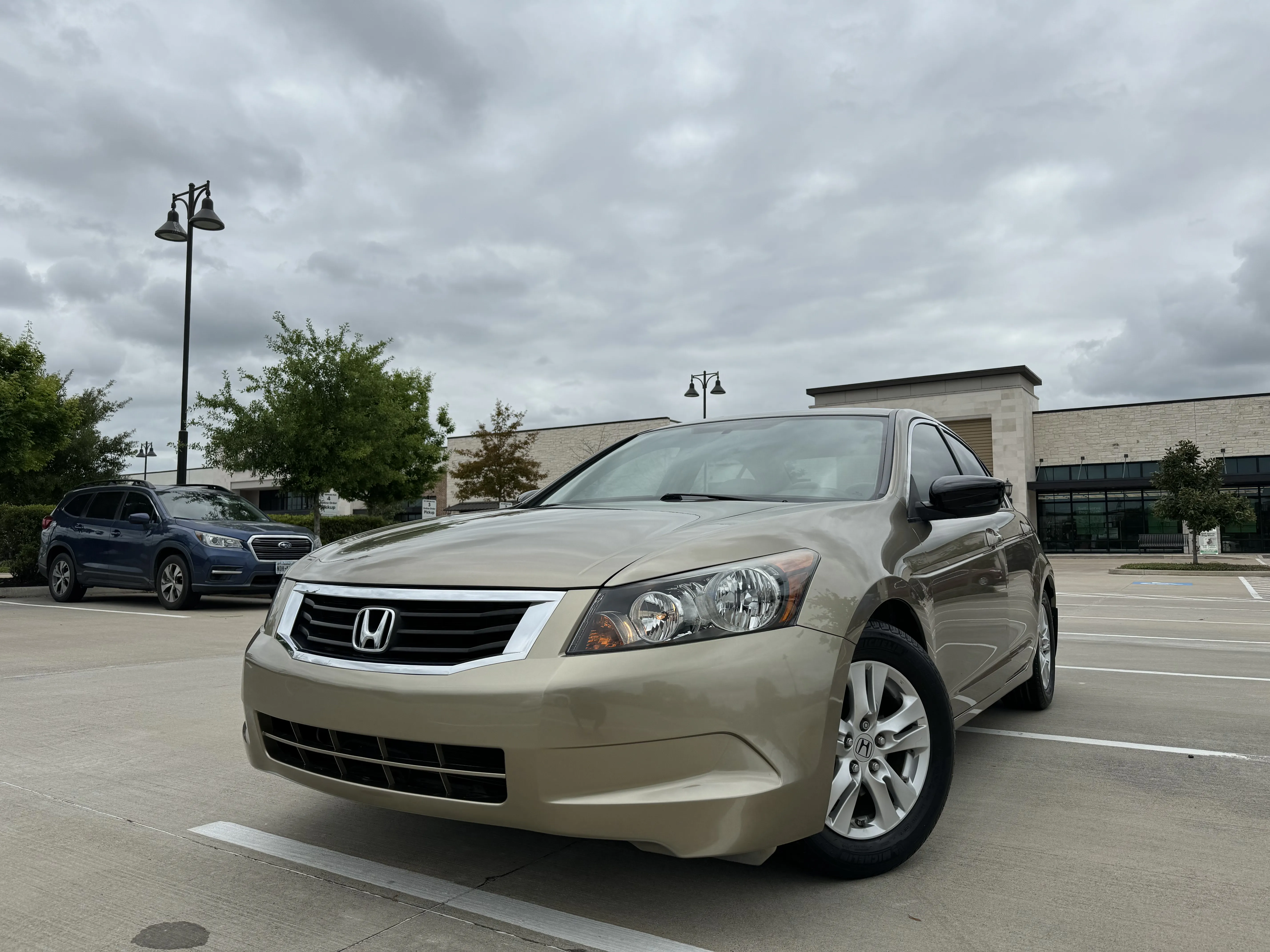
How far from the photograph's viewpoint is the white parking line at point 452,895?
2514mm

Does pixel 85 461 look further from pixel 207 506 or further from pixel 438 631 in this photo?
pixel 438 631

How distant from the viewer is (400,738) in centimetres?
252

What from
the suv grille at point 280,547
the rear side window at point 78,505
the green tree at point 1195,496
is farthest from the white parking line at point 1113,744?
the green tree at point 1195,496

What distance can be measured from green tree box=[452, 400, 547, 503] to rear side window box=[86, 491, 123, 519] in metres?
29.5

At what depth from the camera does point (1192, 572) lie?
94.3 ft

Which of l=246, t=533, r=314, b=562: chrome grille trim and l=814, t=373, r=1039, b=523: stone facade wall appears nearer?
l=246, t=533, r=314, b=562: chrome grille trim

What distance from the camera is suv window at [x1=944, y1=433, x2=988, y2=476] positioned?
504 cm

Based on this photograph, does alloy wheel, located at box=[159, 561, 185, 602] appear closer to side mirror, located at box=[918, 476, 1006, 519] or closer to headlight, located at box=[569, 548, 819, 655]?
side mirror, located at box=[918, 476, 1006, 519]

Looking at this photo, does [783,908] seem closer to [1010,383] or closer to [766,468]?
[766,468]

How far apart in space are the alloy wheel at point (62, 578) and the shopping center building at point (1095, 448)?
3859cm

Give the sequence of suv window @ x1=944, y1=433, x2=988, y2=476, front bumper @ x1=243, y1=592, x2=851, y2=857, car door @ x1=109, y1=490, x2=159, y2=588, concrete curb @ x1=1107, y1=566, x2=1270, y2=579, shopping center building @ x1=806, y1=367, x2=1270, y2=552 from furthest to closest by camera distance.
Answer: shopping center building @ x1=806, y1=367, x2=1270, y2=552 < concrete curb @ x1=1107, y1=566, x2=1270, y2=579 < car door @ x1=109, y1=490, x2=159, y2=588 < suv window @ x1=944, y1=433, x2=988, y2=476 < front bumper @ x1=243, y1=592, x2=851, y2=857

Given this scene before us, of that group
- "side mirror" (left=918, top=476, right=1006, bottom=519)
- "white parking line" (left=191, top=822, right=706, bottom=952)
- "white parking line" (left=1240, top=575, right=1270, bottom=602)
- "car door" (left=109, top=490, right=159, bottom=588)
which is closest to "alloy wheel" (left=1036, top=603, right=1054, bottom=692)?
"side mirror" (left=918, top=476, right=1006, bottom=519)

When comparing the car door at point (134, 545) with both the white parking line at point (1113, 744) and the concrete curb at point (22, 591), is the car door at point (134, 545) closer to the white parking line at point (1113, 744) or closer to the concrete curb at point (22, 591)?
the concrete curb at point (22, 591)


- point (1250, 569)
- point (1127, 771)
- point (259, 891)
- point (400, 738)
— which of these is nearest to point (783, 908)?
point (400, 738)
